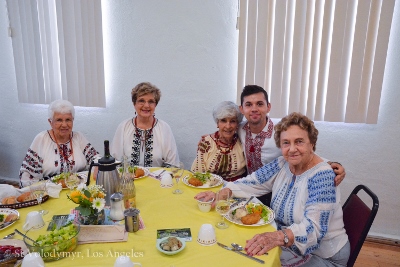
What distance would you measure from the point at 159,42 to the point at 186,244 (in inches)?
100

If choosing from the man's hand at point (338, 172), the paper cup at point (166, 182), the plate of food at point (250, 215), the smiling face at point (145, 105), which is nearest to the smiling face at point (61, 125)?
the smiling face at point (145, 105)

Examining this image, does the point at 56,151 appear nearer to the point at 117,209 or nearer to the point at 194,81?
the point at 117,209

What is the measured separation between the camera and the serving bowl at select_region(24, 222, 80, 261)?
1238 mm

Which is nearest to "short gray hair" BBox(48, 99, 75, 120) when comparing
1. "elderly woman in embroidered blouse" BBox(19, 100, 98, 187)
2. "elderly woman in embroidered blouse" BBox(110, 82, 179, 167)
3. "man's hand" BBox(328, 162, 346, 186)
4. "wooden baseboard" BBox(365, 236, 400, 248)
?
"elderly woman in embroidered blouse" BBox(19, 100, 98, 187)

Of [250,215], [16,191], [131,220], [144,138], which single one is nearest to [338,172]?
[250,215]

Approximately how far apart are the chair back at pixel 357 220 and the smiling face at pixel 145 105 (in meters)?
1.77

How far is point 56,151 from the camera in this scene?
257 centimetres

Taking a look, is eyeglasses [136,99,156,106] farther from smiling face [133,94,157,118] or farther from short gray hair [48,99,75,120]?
short gray hair [48,99,75,120]

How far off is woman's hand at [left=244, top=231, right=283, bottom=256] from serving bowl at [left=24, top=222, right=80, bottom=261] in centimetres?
76

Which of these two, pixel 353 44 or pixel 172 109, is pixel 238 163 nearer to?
pixel 172 109

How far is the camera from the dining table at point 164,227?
50.9 inches

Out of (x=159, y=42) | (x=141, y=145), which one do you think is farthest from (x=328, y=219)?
(x=159, y=42)

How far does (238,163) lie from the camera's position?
2.55 meters

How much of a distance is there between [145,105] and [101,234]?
5.07 feet
